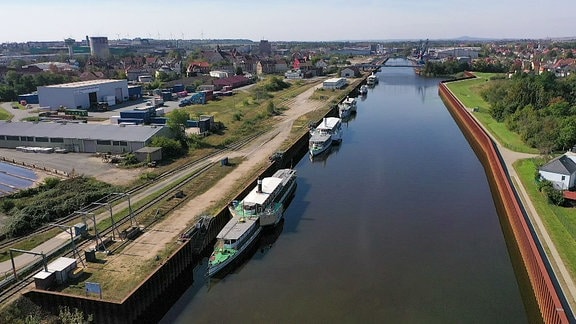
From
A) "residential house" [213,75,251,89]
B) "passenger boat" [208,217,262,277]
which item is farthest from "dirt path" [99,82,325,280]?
"residential house" [213,75,251,89]

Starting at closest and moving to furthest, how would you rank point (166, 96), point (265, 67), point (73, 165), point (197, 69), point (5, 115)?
point (73, 165), point (5, 115), point (166, 96), point (197, 69), point (265, 67)

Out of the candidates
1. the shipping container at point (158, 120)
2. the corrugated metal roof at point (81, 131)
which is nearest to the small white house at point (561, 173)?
the corrugated metal roof at point (81, 131)

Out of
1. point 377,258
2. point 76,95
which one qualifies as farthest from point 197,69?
point 377,258

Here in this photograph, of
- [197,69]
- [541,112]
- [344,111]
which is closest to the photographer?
[541,112]

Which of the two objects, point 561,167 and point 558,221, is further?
point 561,167

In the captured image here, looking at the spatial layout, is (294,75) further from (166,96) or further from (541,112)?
(541,112)

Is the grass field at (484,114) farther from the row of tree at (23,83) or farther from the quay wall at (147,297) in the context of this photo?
the row of tree at (23,83)
